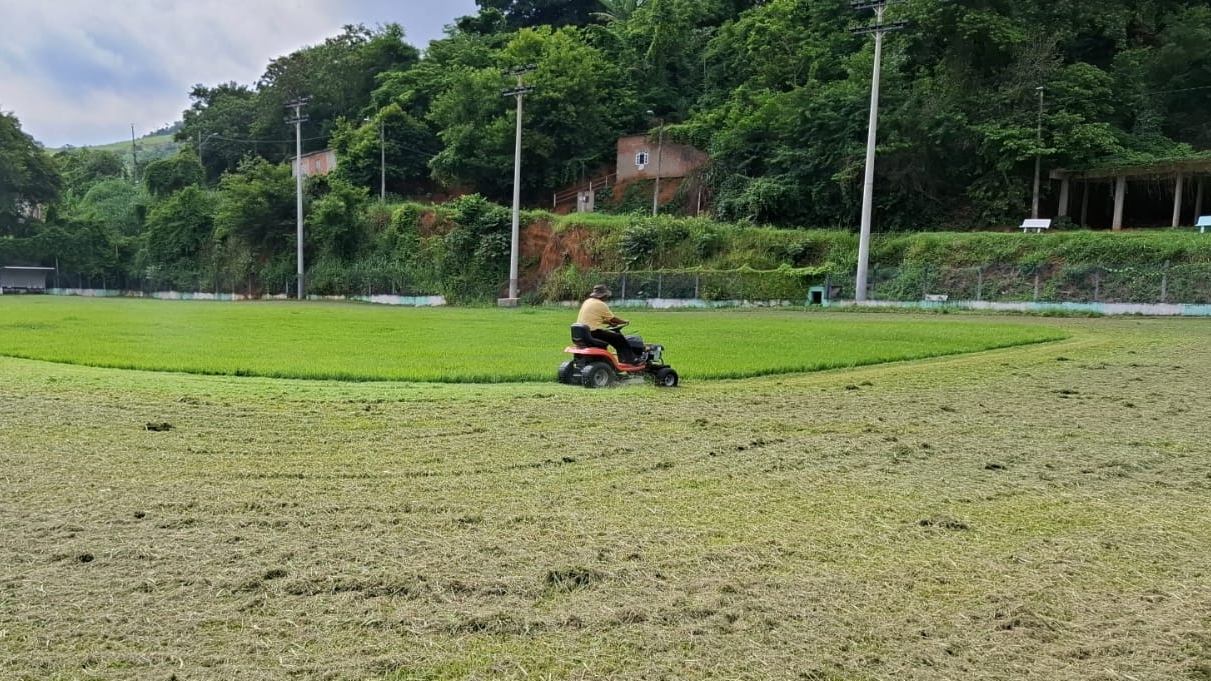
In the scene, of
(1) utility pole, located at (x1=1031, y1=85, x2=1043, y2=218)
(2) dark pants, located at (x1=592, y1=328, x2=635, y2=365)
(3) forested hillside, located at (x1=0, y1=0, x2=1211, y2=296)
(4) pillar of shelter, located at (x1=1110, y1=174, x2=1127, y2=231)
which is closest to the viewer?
(2) dark pants, located at (x1=592, y1=328, x2=635, y2=365)

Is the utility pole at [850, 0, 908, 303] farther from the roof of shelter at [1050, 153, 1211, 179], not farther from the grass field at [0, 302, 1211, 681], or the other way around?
the grass field at [0, 302, 1211, 681]

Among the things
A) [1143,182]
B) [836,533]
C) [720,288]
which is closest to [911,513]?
[836,533]

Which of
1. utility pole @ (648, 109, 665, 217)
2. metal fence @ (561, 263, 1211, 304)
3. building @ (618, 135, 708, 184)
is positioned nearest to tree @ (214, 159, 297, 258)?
building @ (618, 135, 708, 184)

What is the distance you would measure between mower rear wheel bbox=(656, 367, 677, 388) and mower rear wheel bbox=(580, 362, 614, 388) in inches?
27.1

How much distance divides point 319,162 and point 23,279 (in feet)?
96.2

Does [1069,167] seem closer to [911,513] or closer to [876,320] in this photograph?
[876,320]

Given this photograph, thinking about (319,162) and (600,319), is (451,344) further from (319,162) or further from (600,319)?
(319,162)

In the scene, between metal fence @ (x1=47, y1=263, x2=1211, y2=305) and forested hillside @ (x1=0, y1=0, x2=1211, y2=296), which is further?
forested hillside @ (x1=0, y1=0, x2=1211, y2=296)

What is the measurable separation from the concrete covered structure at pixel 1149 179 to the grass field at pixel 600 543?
35.8 metres

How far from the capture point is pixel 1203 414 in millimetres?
9273

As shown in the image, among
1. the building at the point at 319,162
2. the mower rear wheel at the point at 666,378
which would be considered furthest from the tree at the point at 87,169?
the mower rear wheel at the point at 666,378

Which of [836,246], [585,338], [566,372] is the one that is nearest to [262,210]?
[836,246]

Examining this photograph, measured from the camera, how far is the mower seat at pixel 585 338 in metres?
11.3

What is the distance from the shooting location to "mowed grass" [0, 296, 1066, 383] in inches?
528
